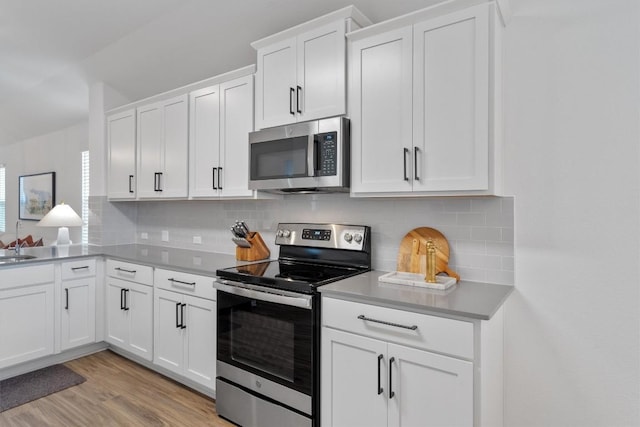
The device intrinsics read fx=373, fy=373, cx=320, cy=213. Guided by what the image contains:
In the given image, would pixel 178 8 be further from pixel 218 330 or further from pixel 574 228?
pixel 574 228

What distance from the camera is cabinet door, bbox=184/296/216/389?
7.84 ft

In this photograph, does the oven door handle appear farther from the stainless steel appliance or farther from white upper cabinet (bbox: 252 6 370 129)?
white upper cabinet (bbox: 252 6 370 129)

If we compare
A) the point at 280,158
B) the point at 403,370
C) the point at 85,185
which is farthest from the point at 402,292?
the point at 85,185

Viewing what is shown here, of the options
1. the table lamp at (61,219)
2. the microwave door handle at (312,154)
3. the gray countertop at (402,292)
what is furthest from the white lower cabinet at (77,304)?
the microwave door handle at (312,154)

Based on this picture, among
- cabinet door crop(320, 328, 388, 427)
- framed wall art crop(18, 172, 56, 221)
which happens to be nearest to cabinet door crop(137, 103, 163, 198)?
cabinet door crop(320, 328, 388, 427)

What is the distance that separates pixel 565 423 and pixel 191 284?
2.22 meters

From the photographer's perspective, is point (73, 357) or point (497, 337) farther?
point (73, 357)

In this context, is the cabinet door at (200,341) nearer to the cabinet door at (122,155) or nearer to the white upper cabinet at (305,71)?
the white upper cabinet at (305,71)

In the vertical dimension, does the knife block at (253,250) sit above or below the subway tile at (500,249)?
below

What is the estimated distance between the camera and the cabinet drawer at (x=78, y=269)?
308cm

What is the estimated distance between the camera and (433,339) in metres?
1.52

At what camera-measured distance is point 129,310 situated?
3.02 meters

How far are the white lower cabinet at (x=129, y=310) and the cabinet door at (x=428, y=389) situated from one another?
2010 mm

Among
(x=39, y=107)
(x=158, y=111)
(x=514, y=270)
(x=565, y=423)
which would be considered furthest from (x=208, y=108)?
(x=39, y=107)
